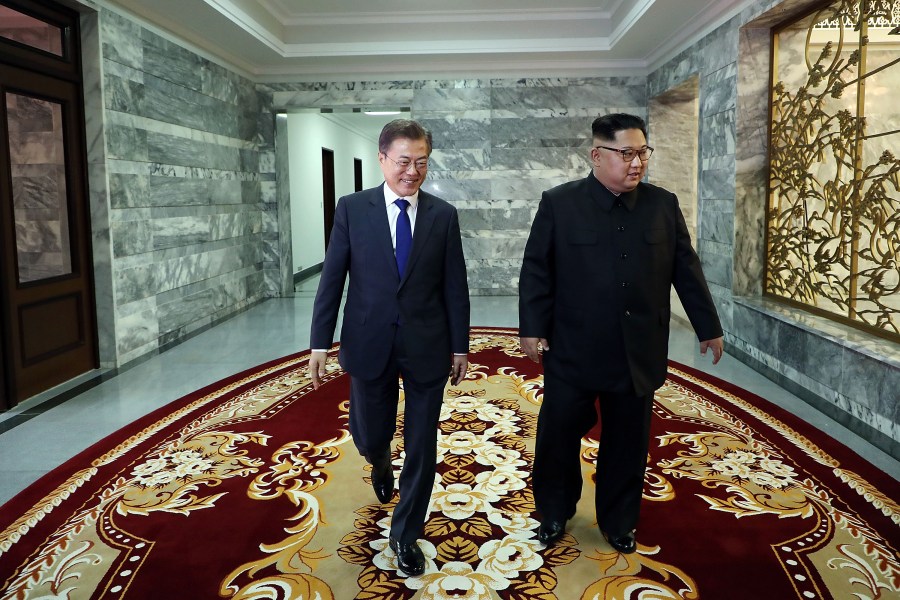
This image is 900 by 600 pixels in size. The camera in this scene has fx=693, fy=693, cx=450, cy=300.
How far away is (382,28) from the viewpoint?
8.68 metres

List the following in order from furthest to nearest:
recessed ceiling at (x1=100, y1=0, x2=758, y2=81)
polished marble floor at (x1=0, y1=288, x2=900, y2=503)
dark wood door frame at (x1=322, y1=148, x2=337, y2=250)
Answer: dark wood door frame at (x1=322, y1=148, x2=337, y2=250) < recessed ceiling at (x1=100, y1=0, x2=758, y2=81) < polished marble floor at (x1=0, y1=288, x2=900, y2=503)

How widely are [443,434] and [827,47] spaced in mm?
3990

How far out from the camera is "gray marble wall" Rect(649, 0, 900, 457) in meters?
4.14

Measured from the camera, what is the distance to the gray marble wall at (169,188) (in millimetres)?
5910

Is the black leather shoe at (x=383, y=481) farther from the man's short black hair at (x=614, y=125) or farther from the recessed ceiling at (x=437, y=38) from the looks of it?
the recessed ceiling at (x=437, y=38)

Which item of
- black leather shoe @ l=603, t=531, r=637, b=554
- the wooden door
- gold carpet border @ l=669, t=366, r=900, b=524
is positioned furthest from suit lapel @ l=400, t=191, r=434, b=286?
the wooden door

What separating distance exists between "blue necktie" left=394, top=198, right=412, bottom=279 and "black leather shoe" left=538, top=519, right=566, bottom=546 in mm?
1195

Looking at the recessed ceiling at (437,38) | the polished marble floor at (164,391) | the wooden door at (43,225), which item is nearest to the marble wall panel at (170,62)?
the recessed ceiling at (437,38)

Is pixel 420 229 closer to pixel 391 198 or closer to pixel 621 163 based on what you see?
A: pixel 391 198

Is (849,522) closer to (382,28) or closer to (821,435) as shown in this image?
(821,435)

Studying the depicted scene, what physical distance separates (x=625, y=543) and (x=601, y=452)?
35cm

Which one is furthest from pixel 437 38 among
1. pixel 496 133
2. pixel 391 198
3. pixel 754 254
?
pixel 391 198

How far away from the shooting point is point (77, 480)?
11.2 ft

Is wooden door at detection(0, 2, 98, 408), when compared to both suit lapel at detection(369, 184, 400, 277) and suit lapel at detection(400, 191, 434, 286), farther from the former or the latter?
suit lapel at detection(400, 191, 434, 286)
